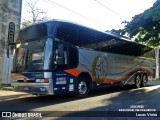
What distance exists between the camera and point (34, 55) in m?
11.1

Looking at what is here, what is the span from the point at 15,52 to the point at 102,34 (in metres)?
4.95

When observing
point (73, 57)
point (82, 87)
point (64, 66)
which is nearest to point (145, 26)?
point (82, 87)

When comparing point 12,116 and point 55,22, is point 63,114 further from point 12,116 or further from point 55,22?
point 55,22

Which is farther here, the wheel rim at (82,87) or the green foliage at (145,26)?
the green foliage at (145,26)

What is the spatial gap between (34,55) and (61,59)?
113 centimetres

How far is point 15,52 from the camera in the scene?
12.2 metres

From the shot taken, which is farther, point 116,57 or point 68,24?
point 116,57

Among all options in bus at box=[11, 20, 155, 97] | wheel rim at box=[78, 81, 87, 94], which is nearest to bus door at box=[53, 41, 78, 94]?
bus at box=[11, 20, 155, 97]

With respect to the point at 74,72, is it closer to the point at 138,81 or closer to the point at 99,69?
the point at 99,69

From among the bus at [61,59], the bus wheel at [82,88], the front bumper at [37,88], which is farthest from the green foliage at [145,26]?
the front bumper at [37,88]

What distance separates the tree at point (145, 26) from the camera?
62.4ft

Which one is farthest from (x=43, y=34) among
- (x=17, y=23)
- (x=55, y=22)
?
(x=17, y=23)

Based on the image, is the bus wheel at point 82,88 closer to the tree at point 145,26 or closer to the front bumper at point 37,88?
the front bumper at point 37,88

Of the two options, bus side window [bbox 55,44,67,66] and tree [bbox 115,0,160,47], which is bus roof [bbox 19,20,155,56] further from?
tree [bbox 115,0,160,47]
